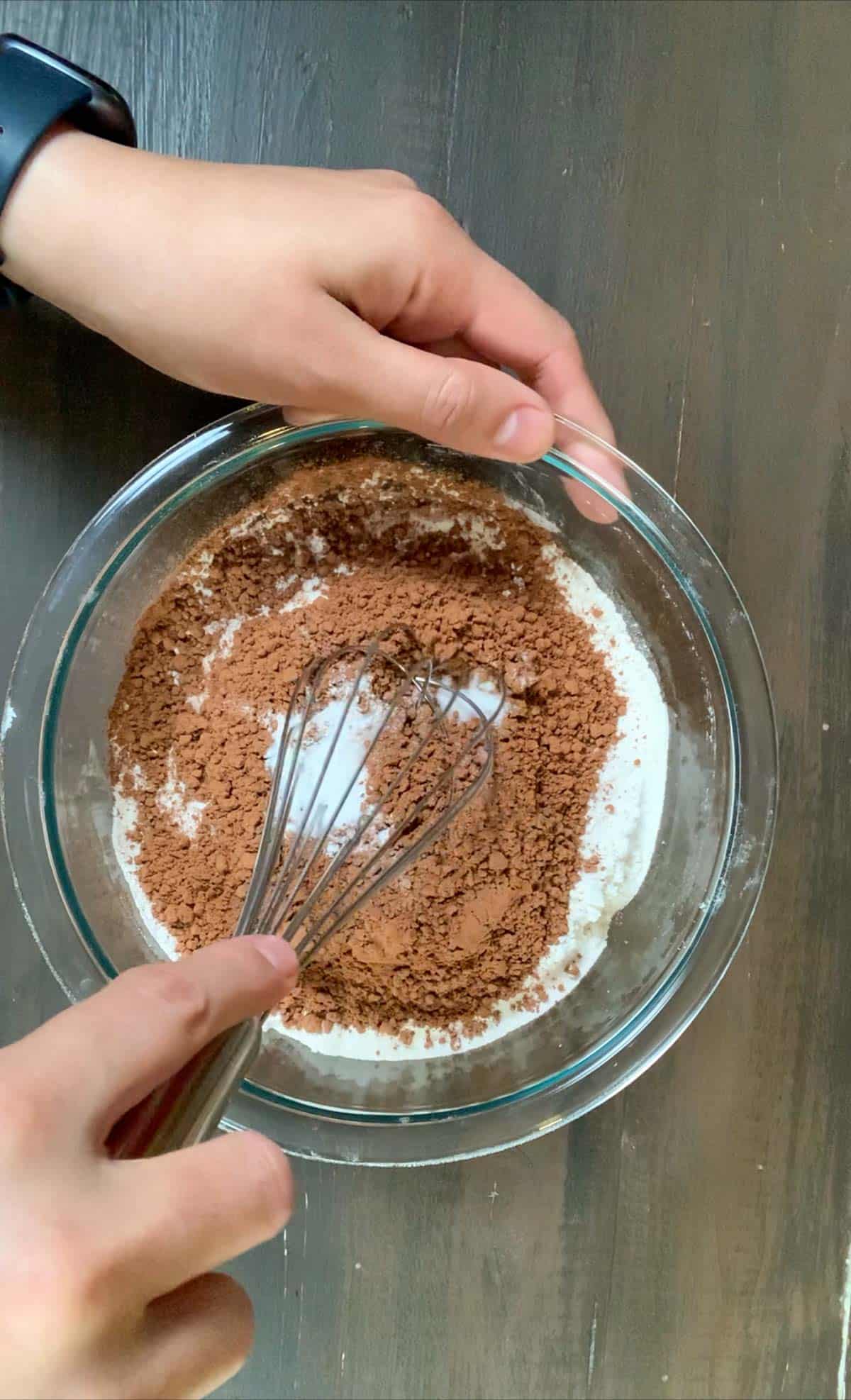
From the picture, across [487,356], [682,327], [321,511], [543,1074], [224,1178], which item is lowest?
[224,1178]

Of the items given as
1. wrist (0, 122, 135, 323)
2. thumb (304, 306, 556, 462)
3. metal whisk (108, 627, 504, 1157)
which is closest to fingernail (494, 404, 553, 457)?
thumb (304, 306, 556, 462)

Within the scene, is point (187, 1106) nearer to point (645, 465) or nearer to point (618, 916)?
point (618, 916)

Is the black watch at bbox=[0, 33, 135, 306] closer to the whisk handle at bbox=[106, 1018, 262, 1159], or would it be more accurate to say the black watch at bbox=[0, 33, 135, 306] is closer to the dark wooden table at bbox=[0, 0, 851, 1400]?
the dark wooden table at bbox=[0, 0, 851, 1400]

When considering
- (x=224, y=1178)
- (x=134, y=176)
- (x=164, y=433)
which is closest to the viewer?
(x=224, y=1178)

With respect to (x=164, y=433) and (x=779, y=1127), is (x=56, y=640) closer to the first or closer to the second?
(x=164, y=433)

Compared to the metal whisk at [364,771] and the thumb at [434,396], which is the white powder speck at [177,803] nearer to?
the metal whisk at [364,771]

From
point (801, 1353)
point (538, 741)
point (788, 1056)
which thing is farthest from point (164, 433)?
point (801, 1353)

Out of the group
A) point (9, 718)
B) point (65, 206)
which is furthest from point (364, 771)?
point (65, 206)

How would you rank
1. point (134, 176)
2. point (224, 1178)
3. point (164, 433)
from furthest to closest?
point (164, 433) < point (134, 176) < point (224, 1178)
